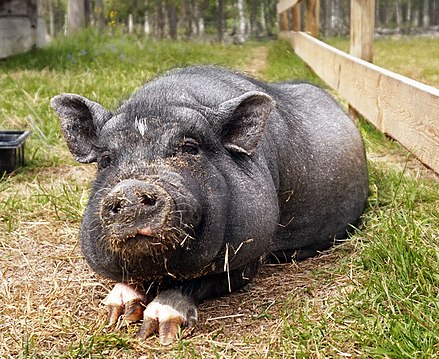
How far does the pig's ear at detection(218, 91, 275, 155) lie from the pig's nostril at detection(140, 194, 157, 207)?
663mm

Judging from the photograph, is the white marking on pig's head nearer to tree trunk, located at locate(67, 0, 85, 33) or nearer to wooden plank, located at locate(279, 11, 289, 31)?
tree trunk, located at locate(67, 0, 85, 33)

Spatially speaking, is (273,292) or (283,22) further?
(283,22)

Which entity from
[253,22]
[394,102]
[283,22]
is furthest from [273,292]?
[253,22]

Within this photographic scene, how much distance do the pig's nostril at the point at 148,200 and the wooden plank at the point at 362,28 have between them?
13.1 feet

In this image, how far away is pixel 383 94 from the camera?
15.6 feet

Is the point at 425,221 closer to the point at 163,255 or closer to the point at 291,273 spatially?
the point at 291,273

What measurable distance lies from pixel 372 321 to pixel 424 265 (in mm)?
411

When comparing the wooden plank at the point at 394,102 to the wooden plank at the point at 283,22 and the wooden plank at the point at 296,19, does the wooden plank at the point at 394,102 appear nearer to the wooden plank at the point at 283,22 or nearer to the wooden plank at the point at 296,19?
the wooden plank at the point at 296,19

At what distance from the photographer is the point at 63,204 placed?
4.86m

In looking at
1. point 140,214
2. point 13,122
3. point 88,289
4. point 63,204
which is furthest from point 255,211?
point 13,122

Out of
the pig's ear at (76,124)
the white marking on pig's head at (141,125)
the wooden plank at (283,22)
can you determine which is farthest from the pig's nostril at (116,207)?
the wooden plank at (283,22)

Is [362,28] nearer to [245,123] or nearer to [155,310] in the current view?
[245,123]

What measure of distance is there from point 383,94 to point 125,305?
7.71 ft

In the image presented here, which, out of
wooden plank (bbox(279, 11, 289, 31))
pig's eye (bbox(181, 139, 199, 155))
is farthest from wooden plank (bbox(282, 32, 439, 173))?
wooden plank (bbox(279, 11, 289, 31))
